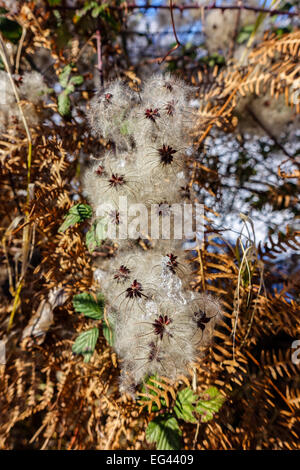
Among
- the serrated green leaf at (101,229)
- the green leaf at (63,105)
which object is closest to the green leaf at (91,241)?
the serrated green leaf at (101,229)

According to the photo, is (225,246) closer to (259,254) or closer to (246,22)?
(259,254)

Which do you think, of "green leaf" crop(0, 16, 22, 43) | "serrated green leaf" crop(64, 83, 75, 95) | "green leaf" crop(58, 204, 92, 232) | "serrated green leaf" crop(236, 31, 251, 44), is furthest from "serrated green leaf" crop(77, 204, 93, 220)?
"serrated green leaf" crop(236, 31, 251, 44)

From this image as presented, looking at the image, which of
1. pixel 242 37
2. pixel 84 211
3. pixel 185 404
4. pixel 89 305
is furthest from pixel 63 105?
pixel 242 37

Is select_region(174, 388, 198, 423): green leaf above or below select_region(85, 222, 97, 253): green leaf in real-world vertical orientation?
below

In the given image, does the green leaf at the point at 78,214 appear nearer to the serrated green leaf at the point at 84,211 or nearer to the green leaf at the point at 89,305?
the serrated green leaf at the point at 84,211

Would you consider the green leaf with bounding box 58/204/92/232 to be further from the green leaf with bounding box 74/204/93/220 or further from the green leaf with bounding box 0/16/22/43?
the green leaf with bounding box 0/16/22/43

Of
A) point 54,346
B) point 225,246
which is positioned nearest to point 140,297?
point 225,246

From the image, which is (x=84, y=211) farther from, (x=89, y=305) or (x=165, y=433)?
(x=165, y=433)
